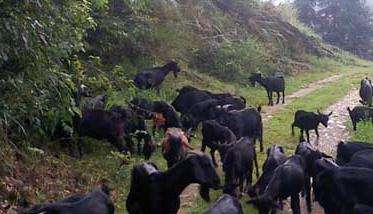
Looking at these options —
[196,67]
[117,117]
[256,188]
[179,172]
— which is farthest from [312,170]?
[196,67]

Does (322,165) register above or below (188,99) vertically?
above

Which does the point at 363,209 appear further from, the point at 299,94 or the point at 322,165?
the point at 299,94

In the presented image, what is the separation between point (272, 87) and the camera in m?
20.3

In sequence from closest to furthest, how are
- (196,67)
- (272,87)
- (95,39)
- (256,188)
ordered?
Answer: 1. (256,188)
2. (95,39)
3. (272,87)
4. (196,67)

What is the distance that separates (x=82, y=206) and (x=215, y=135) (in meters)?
5.44

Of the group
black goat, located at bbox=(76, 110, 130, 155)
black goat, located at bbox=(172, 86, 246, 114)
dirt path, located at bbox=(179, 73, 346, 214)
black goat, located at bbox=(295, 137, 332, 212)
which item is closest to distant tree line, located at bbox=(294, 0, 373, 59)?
dirt path, located at bbox=(179, 73, 346, 214)

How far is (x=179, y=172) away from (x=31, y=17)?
9.79 feet

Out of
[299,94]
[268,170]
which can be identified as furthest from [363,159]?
[299,94]

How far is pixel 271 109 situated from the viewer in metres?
19.1

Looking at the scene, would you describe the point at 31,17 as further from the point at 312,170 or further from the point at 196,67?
the point at 196,67

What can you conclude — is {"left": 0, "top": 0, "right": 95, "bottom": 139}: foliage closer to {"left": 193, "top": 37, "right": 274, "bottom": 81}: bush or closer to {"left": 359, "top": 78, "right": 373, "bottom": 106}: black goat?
{"left": 359, "top": 78, "right": 373, "bottom": 106}: black goat

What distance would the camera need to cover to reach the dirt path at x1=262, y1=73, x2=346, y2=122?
18.4 metres

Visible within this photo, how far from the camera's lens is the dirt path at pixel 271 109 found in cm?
997

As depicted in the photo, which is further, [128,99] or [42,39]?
[128,99]
